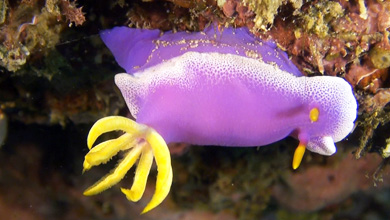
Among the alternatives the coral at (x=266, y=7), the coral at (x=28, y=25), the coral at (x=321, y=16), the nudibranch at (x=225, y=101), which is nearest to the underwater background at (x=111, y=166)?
the coral at (x=28, y=25)

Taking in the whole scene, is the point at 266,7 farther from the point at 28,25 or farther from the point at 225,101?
the point at 28,25

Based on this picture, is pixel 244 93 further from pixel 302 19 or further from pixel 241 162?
pixel 241 162

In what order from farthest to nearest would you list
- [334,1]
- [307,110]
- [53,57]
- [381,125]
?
[53,57], [381,125], [307,110], [334,1]

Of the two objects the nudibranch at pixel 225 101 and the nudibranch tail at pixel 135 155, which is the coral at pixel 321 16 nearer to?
the nudibranch at pixel 225 101

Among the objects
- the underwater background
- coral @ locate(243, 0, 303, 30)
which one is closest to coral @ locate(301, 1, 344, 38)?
coral @ locate(243, 0, 303, 30)

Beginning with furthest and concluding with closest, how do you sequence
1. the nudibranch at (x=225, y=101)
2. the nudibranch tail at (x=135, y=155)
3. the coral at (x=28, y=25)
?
the coral at (x=28, y=25) < the nudibranch at (x=225, y=101) < the nudibranch tail at (x=135, y=155)

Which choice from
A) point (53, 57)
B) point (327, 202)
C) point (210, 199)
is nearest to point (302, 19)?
point (53, 57)

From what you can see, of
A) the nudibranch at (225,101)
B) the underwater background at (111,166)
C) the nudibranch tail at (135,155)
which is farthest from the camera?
the underwater background at (111,166)

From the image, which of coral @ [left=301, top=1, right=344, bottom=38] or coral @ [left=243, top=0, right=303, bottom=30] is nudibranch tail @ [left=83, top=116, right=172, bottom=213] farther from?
coral @ [left=301, top=1, right=344, bottom=38]
